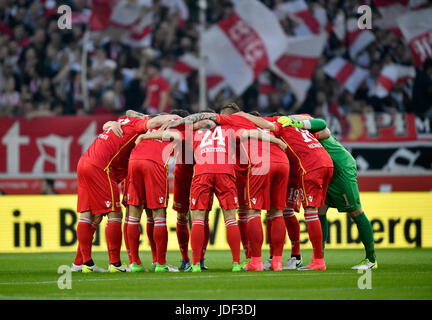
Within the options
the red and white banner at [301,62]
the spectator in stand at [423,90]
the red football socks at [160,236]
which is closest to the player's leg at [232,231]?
the red football socks at [160,236]

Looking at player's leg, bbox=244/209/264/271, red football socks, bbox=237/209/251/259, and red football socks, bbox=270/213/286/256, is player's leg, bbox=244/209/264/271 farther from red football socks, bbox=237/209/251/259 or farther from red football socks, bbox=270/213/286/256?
red football socks, bbox=237/209/251/259

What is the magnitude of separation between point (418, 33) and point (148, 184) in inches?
439

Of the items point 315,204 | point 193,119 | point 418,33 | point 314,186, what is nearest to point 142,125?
point 193,119

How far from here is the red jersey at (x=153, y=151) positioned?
10688 mm

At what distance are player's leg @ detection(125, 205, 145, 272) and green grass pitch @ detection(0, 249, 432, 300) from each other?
48 cm

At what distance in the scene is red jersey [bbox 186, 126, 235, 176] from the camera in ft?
33.8

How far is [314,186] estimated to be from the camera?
10.5 metres

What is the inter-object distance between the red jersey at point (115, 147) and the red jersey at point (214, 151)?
88 centimetres

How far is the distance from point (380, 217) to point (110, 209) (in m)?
7.12

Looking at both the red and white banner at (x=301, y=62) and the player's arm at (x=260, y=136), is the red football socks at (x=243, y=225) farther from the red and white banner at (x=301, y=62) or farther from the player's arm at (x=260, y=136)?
the red and white banner at (x=301, y=62)

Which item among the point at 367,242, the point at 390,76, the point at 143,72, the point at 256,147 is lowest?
the point at 367,242

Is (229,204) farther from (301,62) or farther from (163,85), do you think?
(301,62)

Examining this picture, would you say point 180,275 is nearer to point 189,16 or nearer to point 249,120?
point 249,120

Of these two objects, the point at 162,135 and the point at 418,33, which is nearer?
the point at 162,135
